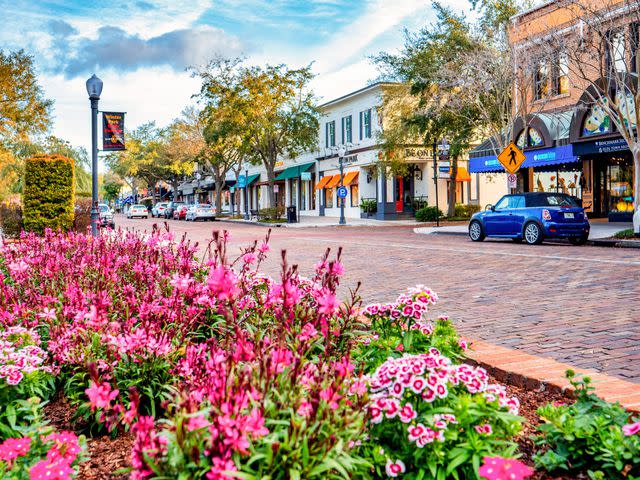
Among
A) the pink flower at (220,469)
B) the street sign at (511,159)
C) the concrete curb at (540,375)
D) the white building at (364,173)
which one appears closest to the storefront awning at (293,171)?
the white building at (364,173)

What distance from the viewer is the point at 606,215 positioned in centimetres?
2925

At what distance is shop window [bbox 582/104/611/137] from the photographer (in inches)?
943

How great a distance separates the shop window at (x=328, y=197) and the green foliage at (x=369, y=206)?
5.36 metres

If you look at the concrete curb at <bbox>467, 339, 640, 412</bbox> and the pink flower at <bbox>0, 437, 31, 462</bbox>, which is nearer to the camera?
→ the pink flower at <bbox>0, 437, 31, 462</bbox>

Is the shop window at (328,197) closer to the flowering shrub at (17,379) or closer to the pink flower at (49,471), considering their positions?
the flowering shrub at (17,379)

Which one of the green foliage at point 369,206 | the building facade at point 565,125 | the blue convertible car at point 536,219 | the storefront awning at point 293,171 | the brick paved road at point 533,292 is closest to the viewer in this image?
the brick paved road at point 533,292

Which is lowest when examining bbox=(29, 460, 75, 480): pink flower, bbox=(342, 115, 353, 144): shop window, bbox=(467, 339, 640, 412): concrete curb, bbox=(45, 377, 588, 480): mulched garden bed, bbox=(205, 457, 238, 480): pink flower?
bbox=(45, 377, 588, 480): mulched garden bed

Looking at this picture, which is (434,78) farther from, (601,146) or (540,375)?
(540,375)

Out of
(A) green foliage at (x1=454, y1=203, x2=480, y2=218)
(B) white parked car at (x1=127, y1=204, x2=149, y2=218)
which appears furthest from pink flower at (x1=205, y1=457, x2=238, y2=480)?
(B) white parked car at (x1=127, y1=204, x2=149, y2=218)

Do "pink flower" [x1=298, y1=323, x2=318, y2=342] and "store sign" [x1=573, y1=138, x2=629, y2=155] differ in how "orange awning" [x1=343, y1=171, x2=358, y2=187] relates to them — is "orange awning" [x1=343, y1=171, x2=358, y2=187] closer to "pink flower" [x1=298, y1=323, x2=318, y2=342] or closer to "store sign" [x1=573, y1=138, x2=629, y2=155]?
"store sign" [x1=573, y1=138, x2=629, y2=155]

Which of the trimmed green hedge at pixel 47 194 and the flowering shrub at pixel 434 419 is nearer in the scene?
the flowering shrub at pixel 434 419

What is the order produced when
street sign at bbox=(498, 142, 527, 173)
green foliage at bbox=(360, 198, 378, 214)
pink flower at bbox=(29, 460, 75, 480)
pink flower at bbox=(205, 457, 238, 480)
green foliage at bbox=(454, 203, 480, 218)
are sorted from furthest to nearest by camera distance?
green foliage at bbox=(360, 198, 378, 214) → green foliage at bbox=(454, 203, 480, 218) → street sign at bbox=(498, 142, 527, 173) → pink flower at bbox=(29, 460, 75, 480) → pink flower at bbox=(205, 457, 238, 480)

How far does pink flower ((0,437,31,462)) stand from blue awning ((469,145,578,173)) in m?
→ 26.2

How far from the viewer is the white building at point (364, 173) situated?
42.6m
